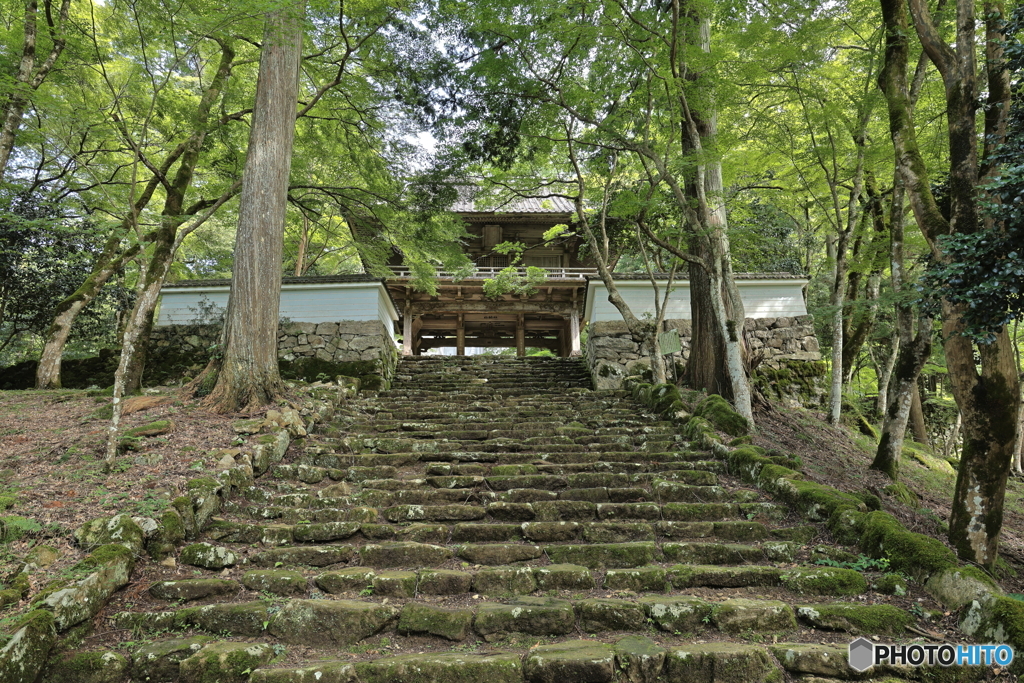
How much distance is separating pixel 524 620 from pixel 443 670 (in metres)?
0.56

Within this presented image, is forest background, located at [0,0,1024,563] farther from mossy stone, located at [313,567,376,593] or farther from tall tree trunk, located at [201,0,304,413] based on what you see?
mossy stone, located at [313,567,376,593]

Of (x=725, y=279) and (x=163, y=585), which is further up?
(x=725, y=279)

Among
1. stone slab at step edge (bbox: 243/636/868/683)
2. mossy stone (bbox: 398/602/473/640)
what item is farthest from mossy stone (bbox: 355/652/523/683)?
mossy stone (bbox: 398/602/473/640)

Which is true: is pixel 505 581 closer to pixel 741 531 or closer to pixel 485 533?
pixel 485 533

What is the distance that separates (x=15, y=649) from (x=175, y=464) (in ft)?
6.68

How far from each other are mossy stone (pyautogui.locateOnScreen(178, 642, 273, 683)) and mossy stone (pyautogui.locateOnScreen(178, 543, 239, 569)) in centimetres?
84

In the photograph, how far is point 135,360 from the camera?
765 cm

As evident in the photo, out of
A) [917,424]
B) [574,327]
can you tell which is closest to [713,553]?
[917,424]

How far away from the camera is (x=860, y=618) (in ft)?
9.57

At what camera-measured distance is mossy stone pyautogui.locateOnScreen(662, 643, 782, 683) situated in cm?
256

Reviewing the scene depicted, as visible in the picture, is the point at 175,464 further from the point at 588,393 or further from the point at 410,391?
the point at 588,393

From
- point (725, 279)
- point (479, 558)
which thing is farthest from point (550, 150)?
point (479, 558)

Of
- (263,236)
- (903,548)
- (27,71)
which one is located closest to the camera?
(903,548)

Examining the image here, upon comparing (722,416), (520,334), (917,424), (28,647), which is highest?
(520,334)
